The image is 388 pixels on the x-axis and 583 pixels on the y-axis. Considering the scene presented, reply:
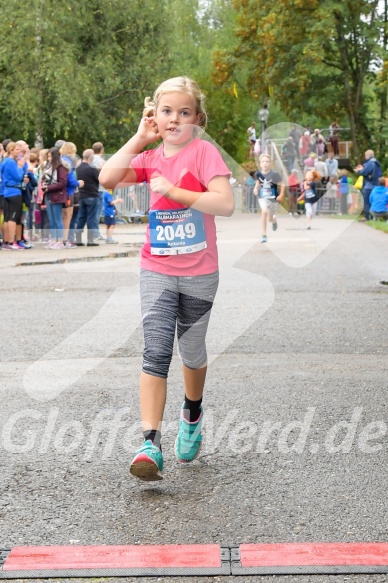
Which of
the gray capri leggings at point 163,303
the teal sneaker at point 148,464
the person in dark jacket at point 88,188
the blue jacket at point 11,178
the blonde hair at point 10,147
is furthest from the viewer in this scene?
the person in dark jacket at point 88,188

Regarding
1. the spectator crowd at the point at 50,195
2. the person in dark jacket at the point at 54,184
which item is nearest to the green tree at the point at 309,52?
the spectator crowd at the point at 50,195

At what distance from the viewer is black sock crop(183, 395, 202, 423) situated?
16.2 feet

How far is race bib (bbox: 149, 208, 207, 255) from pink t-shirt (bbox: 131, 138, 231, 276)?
1.1 inches

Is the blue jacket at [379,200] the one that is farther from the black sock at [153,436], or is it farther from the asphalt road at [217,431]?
the black sock at [153,436]

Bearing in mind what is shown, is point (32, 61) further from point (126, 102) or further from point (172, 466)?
point (172, 466)

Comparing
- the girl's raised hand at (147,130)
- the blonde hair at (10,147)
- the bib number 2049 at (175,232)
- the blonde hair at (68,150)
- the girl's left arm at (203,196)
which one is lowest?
the blonde hair at (68,150)

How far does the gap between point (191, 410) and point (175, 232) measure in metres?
0.86

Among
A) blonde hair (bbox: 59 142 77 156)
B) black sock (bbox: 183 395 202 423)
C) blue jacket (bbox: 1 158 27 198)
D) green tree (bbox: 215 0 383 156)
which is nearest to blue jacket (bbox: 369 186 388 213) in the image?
blonde hair (bbox: 59 142 77 156)

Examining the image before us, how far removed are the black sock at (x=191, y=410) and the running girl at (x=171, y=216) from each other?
0.33 meters

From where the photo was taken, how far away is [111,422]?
557cm

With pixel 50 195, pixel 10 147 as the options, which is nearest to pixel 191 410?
pixel 10 147

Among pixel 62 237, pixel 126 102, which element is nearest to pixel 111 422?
pixel 62 237

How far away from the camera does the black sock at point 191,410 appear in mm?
4941

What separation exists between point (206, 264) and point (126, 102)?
40683 mm
